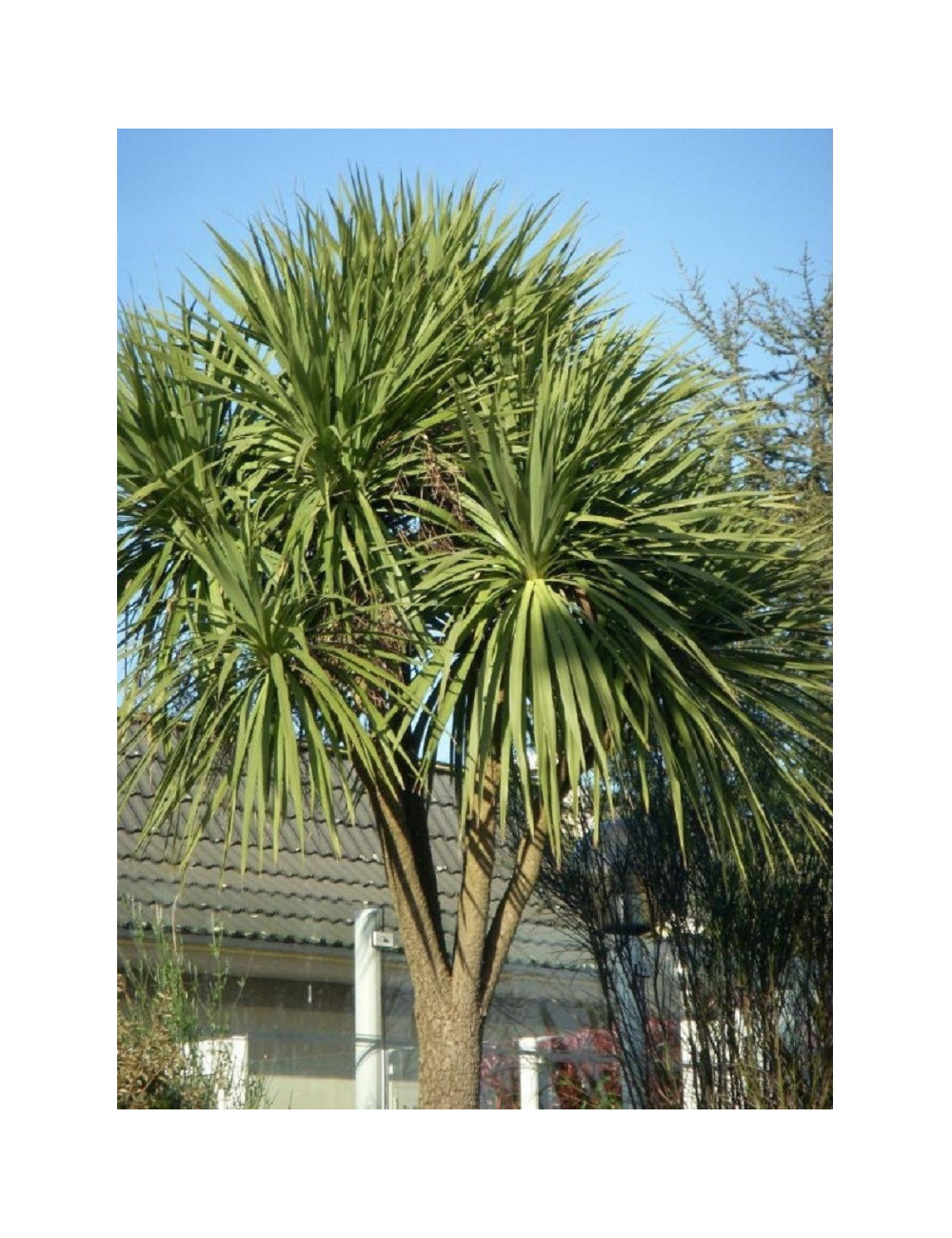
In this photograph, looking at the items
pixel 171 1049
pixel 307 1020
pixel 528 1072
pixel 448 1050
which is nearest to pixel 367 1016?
pixel 307 1020

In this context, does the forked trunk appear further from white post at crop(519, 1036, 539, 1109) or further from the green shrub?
white post at crop(519, 1036, 539, 1109)

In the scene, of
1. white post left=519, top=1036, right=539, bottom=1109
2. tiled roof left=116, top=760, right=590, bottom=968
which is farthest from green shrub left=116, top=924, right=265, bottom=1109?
white post left=519, top=1036, right=539, bottom=1109

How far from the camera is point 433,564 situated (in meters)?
4.76

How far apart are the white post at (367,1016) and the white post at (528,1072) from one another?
3.58ft

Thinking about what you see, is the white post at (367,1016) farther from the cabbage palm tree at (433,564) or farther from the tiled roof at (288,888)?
the cabbage palm tree at (433,564)

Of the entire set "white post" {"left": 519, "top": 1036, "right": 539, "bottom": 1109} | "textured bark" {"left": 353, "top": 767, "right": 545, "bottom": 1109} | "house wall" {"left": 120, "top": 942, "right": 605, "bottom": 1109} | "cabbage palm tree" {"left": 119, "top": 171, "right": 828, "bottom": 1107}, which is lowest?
"white post" {"left": 519, "top": 1036, "right": 539, "bottom": 1109}

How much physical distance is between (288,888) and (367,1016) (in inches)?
38.3

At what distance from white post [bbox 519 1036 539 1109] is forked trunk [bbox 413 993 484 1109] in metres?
2.08

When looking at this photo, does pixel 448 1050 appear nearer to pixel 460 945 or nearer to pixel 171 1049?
pixel 460 945

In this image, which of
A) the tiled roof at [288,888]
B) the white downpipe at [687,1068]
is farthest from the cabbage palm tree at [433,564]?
the white downpipe at [687,1068]

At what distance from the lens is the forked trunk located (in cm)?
472
